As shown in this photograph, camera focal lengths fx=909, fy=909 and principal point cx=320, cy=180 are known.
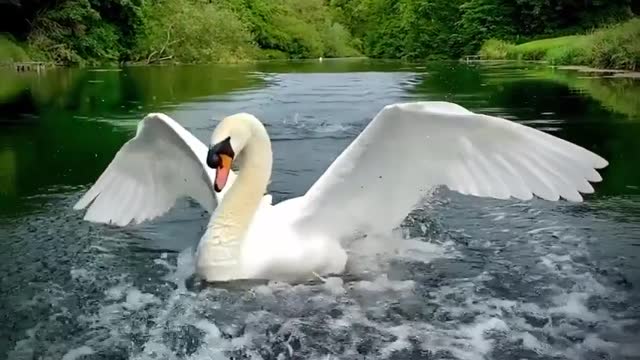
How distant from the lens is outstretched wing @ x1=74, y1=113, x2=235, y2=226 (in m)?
6.38

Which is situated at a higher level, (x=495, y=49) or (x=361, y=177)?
(x=361, y=177)

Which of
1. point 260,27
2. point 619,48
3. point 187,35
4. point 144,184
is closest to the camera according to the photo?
point 144,184

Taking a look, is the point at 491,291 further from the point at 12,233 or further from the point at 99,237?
the point at 12,233

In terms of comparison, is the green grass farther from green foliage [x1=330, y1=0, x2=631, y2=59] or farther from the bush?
green foliage [x1=330, y1=0, x2=631, y2=59]

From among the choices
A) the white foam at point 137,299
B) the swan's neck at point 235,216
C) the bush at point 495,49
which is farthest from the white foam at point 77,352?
the bush at point 495,49

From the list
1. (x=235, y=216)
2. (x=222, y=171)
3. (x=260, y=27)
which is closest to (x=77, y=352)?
(x=222, y=171)

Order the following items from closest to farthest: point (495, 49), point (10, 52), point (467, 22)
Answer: point (10, 52)
point (495, 49)
point (467, 22)

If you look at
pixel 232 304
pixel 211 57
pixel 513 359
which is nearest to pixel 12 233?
pixel 232 304

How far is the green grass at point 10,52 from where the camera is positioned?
38062 millimetres

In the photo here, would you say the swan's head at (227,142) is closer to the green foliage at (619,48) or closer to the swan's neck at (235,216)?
the swan's neck at (235,216)

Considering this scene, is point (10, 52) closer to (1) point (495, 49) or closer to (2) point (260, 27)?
(1) point (495, 49)

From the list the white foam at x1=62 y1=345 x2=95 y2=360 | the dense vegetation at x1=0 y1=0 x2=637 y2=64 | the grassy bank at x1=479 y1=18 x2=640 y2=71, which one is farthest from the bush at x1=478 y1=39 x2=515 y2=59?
the white foam at x1=62 y1=345 x2=95 y2=360

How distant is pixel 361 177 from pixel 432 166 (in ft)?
1.42

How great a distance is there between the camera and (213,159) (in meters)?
5.14
